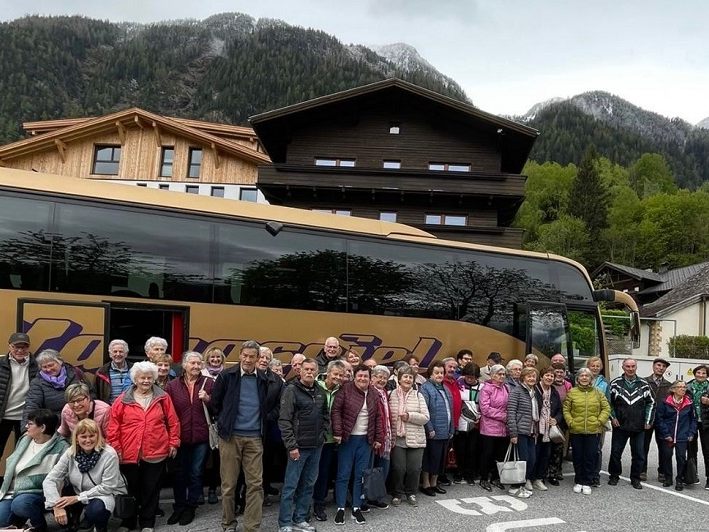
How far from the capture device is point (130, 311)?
6105 millimetres

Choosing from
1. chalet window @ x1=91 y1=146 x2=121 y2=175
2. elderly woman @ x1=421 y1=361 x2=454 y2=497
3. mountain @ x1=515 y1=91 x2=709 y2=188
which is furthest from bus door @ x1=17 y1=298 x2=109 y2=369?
mountain @ x1=515 y1=91 x2=709 y2=188

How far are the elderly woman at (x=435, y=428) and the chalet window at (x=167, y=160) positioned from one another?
2745 centimetres

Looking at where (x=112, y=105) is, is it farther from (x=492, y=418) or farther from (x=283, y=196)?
(x=492, y=418)

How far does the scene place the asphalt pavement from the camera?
5441 millimetres

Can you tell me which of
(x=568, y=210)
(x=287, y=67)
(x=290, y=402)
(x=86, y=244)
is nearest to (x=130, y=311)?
(x=86, y=244)

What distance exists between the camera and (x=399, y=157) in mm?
24016

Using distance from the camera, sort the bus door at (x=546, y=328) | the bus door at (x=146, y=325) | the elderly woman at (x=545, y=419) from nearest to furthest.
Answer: the bus door at (x=146, y=325), the elderly woman at (x=545, y=419), the bus door at (x=546, y=328)

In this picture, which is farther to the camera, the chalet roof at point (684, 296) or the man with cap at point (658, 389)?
the chalet roof at point (684, 296)

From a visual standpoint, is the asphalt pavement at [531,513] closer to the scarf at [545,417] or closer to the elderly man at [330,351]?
the scarf at [545,417]

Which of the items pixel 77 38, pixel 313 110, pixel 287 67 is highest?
pixel 77 38

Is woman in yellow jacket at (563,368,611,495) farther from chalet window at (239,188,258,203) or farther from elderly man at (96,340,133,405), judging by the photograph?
chalet window at (239,188,258,203)

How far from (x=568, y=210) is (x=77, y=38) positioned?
135549mm

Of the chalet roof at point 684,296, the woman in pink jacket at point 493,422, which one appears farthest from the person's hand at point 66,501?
the chalet roof at point 684,296

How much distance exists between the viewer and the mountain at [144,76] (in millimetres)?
91000
